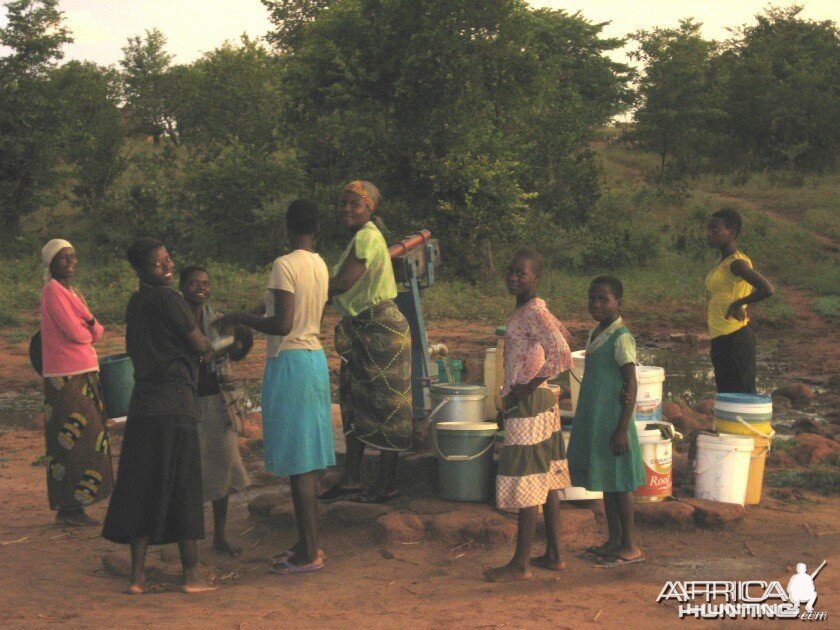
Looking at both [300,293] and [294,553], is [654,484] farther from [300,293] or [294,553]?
[300,293]

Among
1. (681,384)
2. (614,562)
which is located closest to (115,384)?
(614,562)

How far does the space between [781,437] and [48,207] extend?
19833 mm

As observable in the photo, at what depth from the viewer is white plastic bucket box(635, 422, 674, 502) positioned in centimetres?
515

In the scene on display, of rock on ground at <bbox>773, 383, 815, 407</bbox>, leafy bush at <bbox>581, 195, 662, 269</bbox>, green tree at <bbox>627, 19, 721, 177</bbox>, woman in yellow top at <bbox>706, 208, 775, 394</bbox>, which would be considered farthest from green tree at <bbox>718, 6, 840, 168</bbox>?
woman in yellow top at <bbox>706, 208, 775, 394</bbox>

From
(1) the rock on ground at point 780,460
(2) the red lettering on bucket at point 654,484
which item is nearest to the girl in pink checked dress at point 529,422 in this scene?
(2) the red lettering on bucket at point 654,484

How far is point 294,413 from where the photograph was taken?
4363mm

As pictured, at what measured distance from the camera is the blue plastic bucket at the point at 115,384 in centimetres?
564

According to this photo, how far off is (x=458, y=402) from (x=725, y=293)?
162cm

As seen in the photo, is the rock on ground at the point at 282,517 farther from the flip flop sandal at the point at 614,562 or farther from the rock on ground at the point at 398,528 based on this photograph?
the flip flop sandal at the point at 614,562

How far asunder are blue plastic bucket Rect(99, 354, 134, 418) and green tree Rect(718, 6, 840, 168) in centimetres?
2569

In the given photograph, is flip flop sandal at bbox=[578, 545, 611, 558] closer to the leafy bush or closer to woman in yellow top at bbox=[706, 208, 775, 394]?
woman in yellow top at bbox=[706, 208, 775, 394]

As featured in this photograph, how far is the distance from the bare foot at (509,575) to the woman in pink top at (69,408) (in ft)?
7.64

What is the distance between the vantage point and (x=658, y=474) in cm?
526

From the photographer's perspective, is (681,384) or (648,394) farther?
(681,384)
